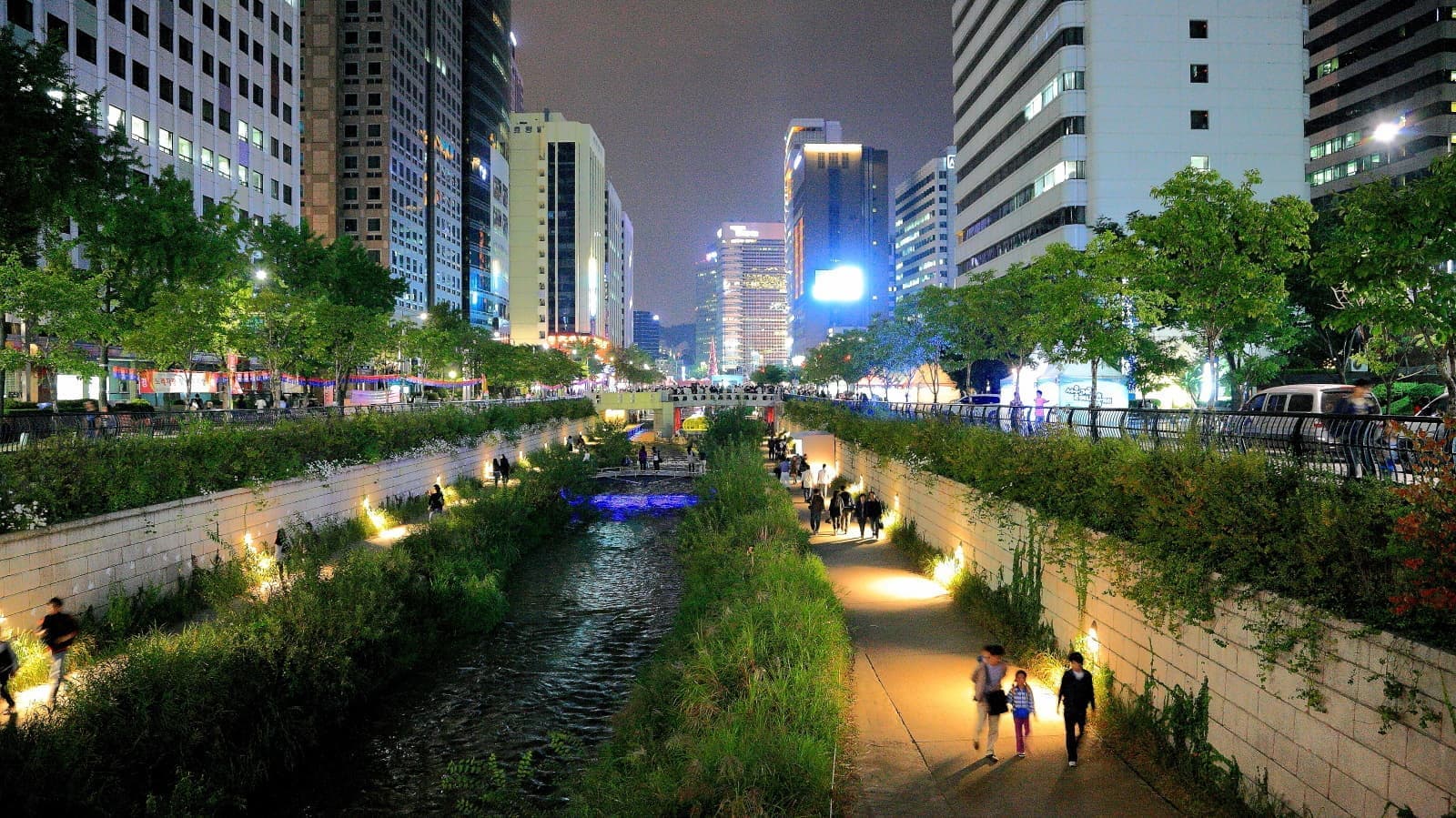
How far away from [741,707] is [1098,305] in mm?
21898

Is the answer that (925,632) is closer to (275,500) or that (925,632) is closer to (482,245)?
(275,500)

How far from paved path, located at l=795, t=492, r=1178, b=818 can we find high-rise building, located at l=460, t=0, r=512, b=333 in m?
129

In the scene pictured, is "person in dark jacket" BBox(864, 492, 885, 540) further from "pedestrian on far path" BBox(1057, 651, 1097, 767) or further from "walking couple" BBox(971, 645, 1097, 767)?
"pedestrian on far path" BBox(1057, 651, 1097, 767)

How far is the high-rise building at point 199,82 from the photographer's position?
158 feet

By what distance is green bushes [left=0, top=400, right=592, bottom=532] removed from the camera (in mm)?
15594

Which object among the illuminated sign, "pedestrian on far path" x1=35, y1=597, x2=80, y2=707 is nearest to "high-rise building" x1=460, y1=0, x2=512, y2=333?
the illuminated sign

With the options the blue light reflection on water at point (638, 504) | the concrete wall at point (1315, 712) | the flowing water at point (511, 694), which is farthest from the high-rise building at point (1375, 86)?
the concrete wall at point (1315, 712)

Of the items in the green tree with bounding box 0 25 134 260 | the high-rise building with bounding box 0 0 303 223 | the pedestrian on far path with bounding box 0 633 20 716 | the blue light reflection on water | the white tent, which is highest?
the high-rise building with bounding box 0 0 303 223

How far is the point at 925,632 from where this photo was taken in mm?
16609

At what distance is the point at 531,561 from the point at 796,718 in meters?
21.7

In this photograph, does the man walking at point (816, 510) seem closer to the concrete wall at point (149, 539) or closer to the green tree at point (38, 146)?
the concrete wall at point (149, 539)

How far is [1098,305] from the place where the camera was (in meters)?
27.7

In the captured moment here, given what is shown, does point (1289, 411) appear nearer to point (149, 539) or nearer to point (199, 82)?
point (149, 539)

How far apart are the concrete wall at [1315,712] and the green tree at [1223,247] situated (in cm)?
1280
